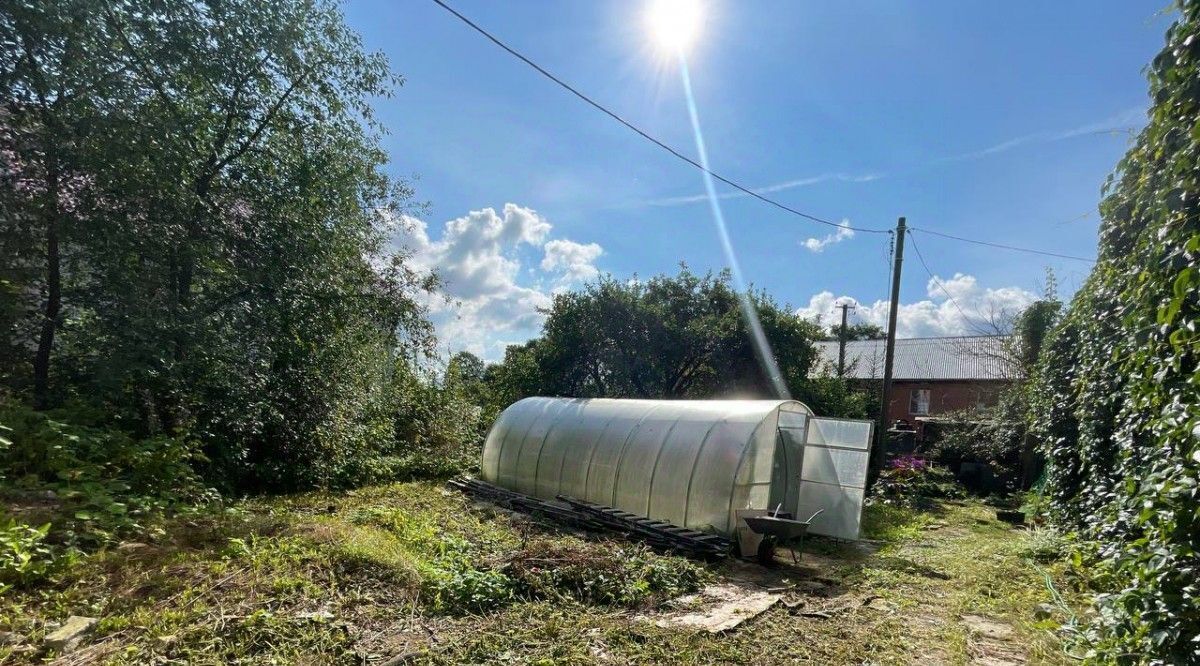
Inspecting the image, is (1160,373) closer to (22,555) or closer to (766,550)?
(766,550)

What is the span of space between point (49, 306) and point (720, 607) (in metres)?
8.38

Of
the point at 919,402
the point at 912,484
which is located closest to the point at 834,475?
the point at 912,484

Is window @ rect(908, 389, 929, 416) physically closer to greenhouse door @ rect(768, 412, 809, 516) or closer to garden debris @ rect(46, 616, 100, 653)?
greenhouse door @ rect(768, 412, 809, 516)

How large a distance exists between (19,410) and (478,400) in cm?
1272

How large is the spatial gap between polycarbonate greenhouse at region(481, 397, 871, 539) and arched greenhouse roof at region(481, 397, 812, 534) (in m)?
0.02

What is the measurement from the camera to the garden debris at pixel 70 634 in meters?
3.80

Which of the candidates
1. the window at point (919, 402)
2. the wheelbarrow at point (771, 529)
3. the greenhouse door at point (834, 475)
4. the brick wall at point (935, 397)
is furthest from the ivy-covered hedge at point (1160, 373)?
the window at point (919, 402)

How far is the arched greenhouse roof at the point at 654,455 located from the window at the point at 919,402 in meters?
25.8

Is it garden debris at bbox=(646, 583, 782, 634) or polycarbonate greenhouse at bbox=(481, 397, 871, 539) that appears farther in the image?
polycarbonate greenhouse at bbox=(481, 397, 871, 539)

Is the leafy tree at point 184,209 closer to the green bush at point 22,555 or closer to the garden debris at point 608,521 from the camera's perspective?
the green bush at point 22,555

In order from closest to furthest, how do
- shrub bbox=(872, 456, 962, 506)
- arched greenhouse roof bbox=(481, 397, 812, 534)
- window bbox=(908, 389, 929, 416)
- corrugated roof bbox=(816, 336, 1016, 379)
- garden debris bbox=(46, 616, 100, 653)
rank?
garden debris bbox=(46, 616, 100, 653)
arched greenhouse roof bbox=(481, 397, 812, 534)
shrub bbox=(872, 456, 962, 506)
corrugated roof bbox=(816, 336, 1016, 379)
window bbox=(908, 389, 929, 416)

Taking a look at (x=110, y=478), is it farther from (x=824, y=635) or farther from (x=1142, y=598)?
(x=1142, y=598)

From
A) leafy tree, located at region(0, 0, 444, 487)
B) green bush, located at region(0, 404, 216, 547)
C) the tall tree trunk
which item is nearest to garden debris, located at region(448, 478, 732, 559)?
leafy tree, located at region(0, 0, 444, 487)

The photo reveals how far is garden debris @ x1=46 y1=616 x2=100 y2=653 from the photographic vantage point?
3.80 m
